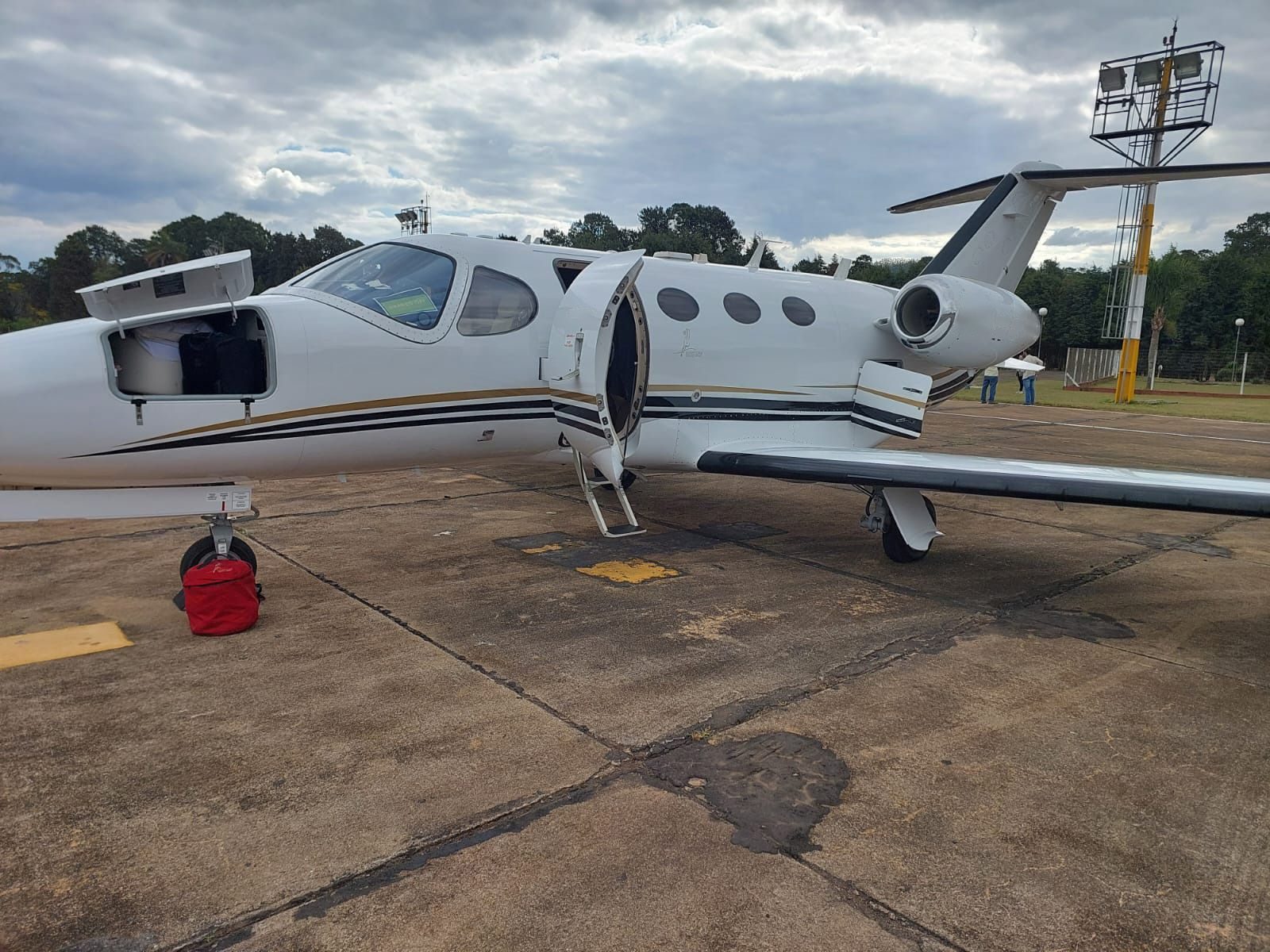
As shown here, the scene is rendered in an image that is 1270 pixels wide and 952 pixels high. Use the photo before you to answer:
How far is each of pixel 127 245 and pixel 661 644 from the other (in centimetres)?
10661

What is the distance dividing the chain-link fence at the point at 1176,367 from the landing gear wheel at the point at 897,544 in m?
43.6

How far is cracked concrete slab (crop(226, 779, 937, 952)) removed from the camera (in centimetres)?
267

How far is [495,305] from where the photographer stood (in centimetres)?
686

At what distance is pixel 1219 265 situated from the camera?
62.0m

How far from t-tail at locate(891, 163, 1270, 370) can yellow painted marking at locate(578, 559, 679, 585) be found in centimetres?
429

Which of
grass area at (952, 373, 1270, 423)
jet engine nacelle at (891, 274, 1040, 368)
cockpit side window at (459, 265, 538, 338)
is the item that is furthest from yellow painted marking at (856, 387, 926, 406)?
grass area at (952, 373, 1270, 423)

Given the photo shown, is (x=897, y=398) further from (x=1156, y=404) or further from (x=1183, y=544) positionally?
(x=1156, y=404)

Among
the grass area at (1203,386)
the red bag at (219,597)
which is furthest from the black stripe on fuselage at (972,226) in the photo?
the grass area at (1203,386)

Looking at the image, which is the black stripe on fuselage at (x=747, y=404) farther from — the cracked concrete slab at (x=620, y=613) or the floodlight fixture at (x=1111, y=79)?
the floodlight fixture at (x=1111, y=79)

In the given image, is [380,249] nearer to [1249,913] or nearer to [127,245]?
[1249,913]

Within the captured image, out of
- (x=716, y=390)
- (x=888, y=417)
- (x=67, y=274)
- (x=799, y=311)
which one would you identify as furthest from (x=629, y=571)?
(x=67, y=274)

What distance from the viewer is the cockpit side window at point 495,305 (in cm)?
668

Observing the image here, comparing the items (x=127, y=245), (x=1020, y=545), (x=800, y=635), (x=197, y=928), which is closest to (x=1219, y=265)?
(x=1020, y=545)

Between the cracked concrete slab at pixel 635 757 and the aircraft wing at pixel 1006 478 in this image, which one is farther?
the aircraft wing at pixel 1006 478
